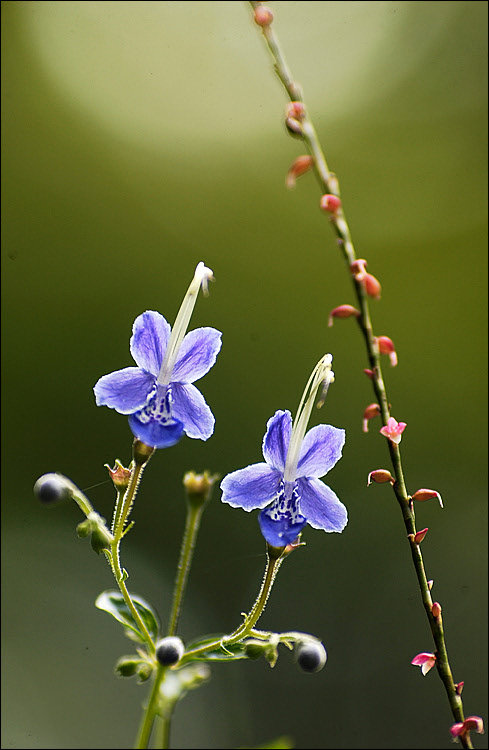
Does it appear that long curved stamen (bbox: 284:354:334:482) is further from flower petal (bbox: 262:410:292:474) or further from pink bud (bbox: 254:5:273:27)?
pink bud (bbox: 254:5:273:27)

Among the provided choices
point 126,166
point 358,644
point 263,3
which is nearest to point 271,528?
point 263,3

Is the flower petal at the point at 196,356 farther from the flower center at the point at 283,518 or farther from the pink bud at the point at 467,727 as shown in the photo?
the pink bud at the point at 467,727

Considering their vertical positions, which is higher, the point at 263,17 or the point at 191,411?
the point at 263,17

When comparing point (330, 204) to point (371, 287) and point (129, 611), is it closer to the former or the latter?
point (371, 287)

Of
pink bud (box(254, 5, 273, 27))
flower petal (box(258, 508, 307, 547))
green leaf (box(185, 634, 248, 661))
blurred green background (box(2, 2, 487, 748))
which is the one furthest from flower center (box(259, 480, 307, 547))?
blurred green background (box(2, 2, 487, 748))

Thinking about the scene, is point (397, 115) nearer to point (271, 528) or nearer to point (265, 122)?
point (265, 122)

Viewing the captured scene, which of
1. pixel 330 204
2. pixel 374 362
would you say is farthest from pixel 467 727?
pixel 330 204
